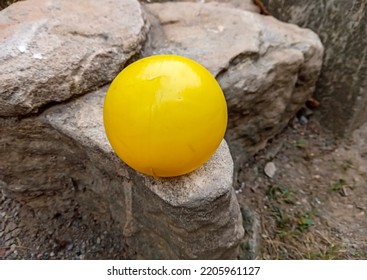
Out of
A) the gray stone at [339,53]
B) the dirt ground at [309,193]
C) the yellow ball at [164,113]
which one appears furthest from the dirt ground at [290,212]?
the yellow ball at [164,113]

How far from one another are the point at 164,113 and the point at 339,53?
128 centimetres

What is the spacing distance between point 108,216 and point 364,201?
3.74ft

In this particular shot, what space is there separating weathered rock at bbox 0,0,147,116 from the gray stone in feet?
2.80

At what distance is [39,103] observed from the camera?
1.11m

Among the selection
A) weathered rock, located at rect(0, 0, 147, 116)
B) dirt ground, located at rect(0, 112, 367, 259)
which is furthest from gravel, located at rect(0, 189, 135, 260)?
weathered rock, located at rect(0, 0, 147, 116)

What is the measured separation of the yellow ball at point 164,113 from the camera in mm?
811

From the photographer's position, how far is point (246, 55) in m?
1.45

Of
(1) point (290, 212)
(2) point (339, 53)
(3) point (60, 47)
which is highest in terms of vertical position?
(3) point (60, 47)

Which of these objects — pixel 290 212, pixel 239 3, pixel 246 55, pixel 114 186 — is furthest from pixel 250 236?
pixel 239 3

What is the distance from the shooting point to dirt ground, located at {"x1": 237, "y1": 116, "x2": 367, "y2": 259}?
61.1 inches

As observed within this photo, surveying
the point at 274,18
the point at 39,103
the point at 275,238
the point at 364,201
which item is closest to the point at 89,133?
the point at 39,103

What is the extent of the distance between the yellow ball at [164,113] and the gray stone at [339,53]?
109cm

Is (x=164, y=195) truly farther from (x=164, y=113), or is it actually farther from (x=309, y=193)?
(x=309, y=193)

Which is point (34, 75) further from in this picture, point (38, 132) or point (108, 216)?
point (108, 216)
